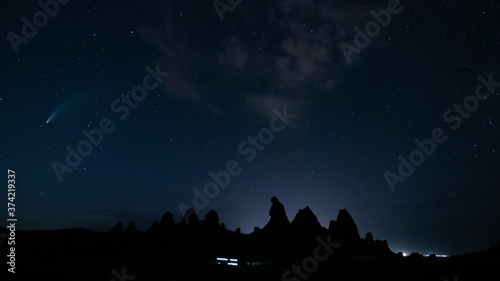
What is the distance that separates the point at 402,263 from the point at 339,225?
3563cm

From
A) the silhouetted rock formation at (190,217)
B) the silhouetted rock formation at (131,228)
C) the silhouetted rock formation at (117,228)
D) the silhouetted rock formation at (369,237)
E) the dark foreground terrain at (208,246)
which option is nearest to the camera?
the dark foreground terrain at (208,246)

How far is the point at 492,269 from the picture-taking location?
19.9 m

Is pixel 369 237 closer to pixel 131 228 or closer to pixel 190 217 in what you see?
pixel 190 217

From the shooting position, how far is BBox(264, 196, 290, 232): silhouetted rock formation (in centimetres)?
6078

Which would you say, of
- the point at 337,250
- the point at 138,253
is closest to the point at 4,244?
the point at 138,253

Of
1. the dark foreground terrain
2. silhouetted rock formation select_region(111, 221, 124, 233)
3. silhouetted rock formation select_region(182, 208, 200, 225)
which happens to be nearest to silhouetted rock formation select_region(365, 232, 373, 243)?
the dark foreground terrain

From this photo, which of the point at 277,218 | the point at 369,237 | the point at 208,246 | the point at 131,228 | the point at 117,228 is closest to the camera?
the point at 208,246

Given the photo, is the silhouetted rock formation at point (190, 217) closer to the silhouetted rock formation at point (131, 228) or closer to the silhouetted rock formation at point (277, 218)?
the silhouetted rock formation at point (131, 228)

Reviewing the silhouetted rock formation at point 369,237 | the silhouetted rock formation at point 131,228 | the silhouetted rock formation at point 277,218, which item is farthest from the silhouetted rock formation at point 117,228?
the silhouetted rock formation at point 369,237

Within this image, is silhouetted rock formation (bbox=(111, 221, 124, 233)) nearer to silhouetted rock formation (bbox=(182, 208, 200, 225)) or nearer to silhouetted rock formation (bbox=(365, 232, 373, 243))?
silhouetted rock formation (bbox=(182, 208, 200, 225))

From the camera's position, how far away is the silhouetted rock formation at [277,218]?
6078 centimetres

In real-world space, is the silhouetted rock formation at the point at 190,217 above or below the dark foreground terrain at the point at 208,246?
above

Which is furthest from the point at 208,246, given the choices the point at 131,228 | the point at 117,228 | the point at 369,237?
the point at 369,237

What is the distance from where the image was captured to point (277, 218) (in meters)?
62.6
